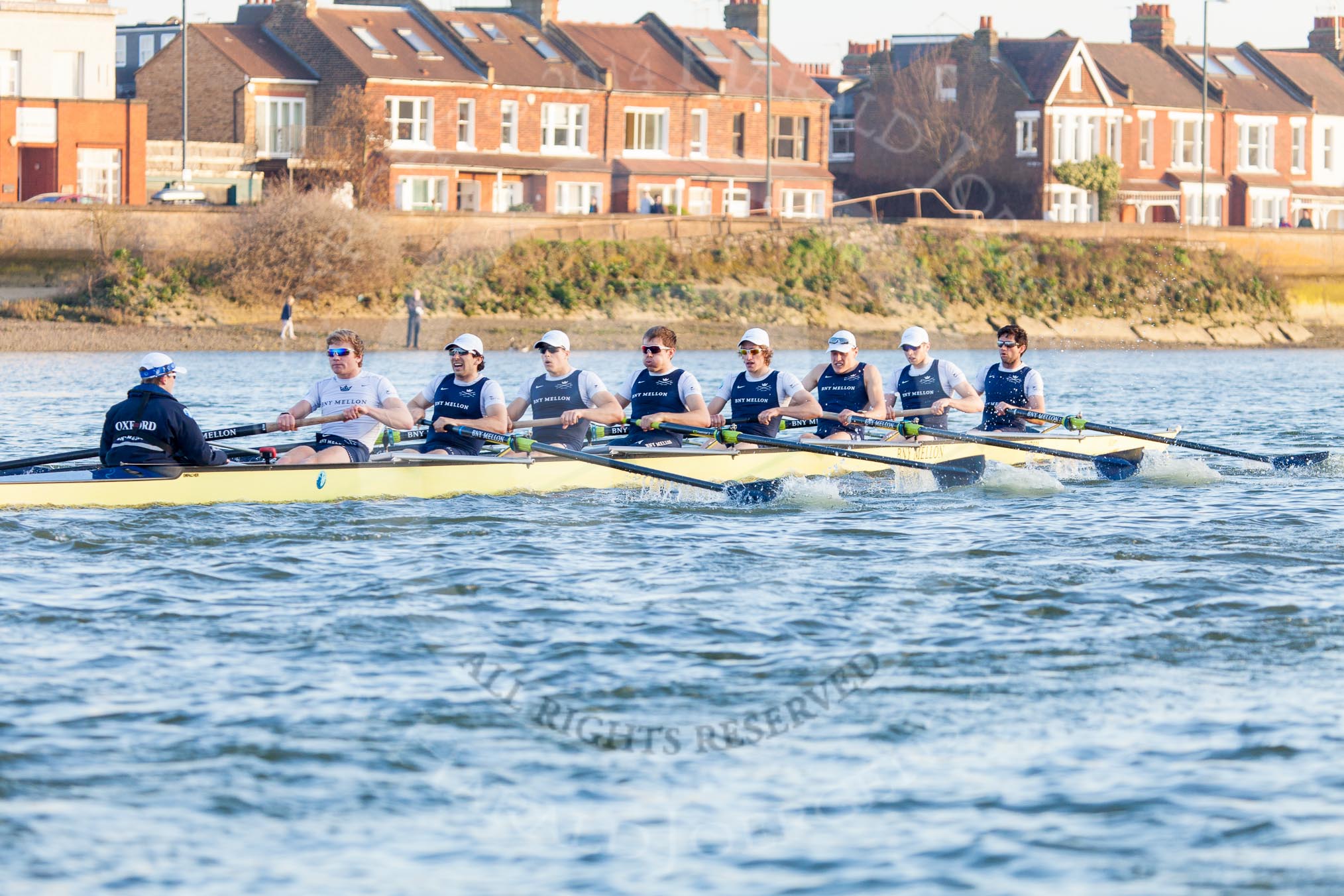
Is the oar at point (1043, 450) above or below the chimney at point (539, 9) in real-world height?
below

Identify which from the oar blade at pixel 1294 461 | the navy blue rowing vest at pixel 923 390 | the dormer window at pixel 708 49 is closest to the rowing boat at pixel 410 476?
the navy blue rowing vest at pixel 923 390

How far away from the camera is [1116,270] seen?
55906mm

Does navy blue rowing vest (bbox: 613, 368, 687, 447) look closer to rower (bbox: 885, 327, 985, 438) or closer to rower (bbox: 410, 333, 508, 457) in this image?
rower (bbox: 410, 333, 508, 457)

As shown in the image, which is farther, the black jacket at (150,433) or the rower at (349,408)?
the rower at (349,408)

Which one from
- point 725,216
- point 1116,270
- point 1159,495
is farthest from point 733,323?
point 1159,495

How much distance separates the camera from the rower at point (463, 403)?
15297 millimetres

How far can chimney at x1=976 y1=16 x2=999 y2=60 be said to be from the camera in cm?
6475

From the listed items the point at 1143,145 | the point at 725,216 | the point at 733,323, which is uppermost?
the point at 1143,145

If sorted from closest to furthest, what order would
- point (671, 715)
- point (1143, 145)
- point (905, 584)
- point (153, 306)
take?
point (671, 715)
point (905, 584)
point (153, 306)
point (1143, 145)

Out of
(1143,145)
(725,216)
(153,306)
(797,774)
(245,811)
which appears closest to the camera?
(245,811)

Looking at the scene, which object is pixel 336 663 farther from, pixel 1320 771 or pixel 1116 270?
pixel 1116 270

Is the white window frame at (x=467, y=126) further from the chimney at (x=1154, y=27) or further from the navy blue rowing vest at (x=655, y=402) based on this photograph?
the navy blue rowing vest at (x=655, y=402)

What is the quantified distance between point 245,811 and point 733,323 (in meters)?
41.4

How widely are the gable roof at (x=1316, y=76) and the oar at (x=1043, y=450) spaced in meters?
58.1
